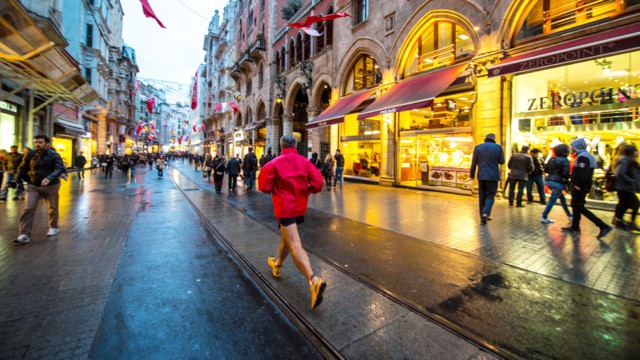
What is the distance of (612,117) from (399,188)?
735cm

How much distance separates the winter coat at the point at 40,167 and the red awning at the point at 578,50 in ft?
38.2

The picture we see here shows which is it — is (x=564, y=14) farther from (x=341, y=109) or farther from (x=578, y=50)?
(x=341, y=109)

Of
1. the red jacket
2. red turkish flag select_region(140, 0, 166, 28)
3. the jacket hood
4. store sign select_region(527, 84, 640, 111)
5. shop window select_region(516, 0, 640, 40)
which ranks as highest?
shop window select_region(516, 0, 640, 40)

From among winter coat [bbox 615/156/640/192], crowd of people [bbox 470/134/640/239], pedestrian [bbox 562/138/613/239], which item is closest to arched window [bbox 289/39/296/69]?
crowd of people [bbox 470/134/640/239]

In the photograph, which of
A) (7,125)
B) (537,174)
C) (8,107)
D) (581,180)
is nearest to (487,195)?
(581,180)

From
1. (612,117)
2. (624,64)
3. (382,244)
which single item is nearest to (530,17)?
(624,64)

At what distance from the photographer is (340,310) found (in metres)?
2.82

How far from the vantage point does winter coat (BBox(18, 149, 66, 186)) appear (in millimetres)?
5121

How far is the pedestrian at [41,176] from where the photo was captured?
4.99 m

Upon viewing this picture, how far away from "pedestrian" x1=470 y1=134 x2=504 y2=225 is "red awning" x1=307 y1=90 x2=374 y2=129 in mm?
7922

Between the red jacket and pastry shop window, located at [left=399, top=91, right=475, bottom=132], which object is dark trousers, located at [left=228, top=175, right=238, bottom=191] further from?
the red jacket

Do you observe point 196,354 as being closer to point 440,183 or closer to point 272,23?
point 440,183

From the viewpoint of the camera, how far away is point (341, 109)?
14.5 m

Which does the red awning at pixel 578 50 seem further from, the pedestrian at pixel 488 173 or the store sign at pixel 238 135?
the store sign at pixel 238 135
